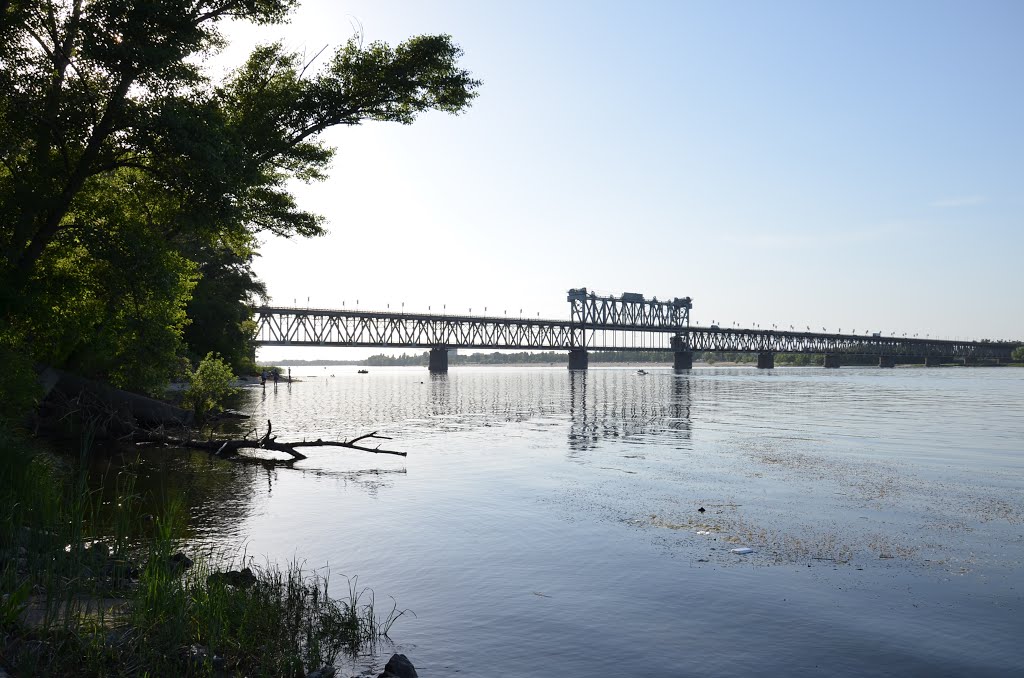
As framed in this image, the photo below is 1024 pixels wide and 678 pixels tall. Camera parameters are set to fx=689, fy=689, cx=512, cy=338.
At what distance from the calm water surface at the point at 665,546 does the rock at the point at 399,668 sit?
59 centimetres

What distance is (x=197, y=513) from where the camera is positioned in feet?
60.1

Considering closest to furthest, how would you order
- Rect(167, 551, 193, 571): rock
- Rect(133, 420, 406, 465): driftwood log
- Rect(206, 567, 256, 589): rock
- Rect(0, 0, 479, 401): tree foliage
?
Rect(206, 567, 256, 589): rock < Rect(167, 551, 193, 571): rock < Rect(0, 0, 479, 401): tree foliage < Rect(133, 420, 406, 465): driftwood log

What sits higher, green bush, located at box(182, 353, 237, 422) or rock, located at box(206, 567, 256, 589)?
green bush, located at box(182, 353, 237, 422)

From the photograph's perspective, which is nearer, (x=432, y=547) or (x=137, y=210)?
(x=432, y=547)

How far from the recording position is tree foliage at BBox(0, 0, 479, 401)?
20.4 meters

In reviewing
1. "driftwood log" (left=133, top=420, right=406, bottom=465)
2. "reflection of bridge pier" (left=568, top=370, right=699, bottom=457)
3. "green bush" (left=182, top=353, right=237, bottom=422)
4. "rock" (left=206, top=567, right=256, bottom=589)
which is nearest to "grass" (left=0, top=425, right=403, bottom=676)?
"rock" (left=206, top=567, right=256, bottom=589)

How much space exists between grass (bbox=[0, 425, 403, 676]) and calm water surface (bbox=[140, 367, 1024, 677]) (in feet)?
3.14

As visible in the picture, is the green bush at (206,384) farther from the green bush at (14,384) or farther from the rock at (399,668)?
the rock at (399,668)

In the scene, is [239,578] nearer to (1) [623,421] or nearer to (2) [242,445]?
(2) [242,445]

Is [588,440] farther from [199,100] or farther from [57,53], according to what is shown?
[57,53]

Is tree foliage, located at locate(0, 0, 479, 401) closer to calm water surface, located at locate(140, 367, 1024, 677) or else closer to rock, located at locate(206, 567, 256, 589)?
calm water surface, located at locate(140, 367, 1024, 677)

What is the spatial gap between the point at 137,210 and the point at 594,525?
20521 millimetres

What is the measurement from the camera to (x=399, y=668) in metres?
8.84

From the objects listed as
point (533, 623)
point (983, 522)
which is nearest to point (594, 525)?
point (533, 623)
